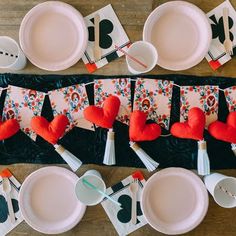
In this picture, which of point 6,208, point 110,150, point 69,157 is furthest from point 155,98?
point 6,208

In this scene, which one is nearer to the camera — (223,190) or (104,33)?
(223,190)

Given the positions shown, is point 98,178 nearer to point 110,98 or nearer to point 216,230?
point 110,98

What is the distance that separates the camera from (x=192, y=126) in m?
1.21

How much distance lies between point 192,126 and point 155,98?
167 millimetres

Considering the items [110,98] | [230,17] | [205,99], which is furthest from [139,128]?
[230,17]

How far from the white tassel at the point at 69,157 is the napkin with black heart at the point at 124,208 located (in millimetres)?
140

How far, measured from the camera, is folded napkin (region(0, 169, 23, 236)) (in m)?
1.27

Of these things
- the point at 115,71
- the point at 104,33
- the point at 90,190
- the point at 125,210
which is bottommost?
the point at 125,210

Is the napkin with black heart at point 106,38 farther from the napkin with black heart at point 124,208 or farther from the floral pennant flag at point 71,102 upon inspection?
the napkin with black heart at point 124,208

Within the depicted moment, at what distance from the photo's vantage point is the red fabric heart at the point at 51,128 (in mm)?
1230

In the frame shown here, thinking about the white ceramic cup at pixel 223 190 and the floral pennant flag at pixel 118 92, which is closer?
the white ceramic cup at pixel 223 190

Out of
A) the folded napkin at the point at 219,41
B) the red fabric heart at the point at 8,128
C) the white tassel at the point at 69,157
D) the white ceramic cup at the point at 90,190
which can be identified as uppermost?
the folded napkin at the point at 219,41

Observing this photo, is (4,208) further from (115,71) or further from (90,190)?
(115,71)

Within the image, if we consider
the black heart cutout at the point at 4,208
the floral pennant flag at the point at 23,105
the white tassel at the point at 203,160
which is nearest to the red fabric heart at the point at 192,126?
the white tassel at the point at 203,160
